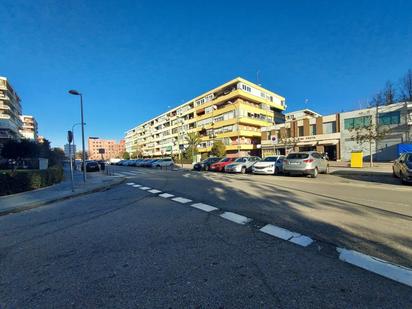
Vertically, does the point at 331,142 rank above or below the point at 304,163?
above

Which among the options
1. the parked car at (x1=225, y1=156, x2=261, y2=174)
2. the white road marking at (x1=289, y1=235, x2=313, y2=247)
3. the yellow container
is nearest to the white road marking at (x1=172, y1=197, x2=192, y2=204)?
the white road marking at (x1=289, y1=235, x2=313, y2=247)

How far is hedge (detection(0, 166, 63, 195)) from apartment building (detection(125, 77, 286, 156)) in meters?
23.0

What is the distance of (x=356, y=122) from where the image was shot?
3062 centimetres

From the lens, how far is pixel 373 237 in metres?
3.66

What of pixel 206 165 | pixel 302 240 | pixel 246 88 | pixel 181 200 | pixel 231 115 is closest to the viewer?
pixel 302 240

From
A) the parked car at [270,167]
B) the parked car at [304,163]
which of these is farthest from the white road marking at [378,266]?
the parked car at [270,167]

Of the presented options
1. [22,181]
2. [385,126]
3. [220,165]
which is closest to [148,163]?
[220,165]

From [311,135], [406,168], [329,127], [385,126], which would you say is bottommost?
[406,168]

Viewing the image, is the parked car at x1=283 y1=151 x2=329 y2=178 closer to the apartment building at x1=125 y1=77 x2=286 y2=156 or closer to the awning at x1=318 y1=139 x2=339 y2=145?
the awning at x1=318 y1=139 x2=339 y2=145

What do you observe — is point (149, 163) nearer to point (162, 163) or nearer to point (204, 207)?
point (162, 163)

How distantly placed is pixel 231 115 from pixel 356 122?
2253cm

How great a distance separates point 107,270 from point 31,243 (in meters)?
2.49

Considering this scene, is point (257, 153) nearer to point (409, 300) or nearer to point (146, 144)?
point (409, 300)

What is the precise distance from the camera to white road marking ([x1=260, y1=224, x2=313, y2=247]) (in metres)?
3.56
